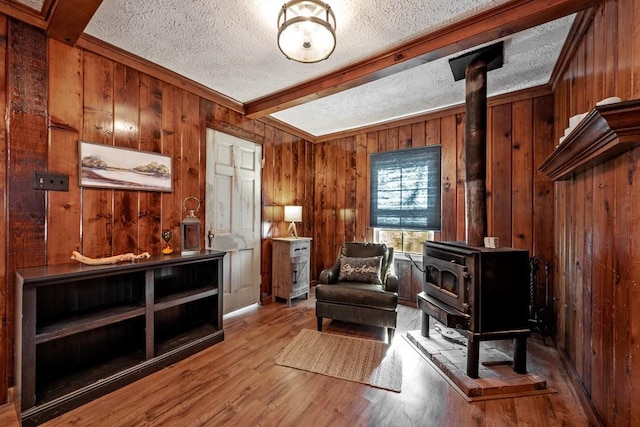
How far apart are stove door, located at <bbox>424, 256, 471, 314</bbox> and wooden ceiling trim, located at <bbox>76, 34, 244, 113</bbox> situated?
2.85 meters

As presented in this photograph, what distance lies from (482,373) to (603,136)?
68.7 inches

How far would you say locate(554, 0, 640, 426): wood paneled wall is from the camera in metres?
1.30

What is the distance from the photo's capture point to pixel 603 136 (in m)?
1.25

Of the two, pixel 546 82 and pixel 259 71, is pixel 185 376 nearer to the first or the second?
pixel 259 71

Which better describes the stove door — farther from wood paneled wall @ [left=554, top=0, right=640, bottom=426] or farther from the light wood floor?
wood paneled wall @ [left=554, top=0, right=640, bottom=426]

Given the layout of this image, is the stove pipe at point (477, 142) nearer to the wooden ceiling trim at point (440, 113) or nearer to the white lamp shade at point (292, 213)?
the wooden ceiling trim at point (440, 113)

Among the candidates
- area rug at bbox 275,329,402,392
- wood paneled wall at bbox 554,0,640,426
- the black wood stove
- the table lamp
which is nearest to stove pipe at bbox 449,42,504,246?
the black wood stove

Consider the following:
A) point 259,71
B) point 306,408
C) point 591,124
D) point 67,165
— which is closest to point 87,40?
point 67,165

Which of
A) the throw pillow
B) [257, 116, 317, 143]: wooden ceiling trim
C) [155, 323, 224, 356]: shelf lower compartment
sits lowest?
[155, 323, 224, 356]: shelf lower compartment

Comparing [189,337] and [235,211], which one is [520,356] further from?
[235,211]

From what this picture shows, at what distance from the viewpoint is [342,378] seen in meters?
2.06

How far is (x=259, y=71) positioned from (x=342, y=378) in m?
2.77

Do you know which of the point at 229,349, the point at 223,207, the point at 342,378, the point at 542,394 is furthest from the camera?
the point at 223,207

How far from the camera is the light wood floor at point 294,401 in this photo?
5.39 feet
